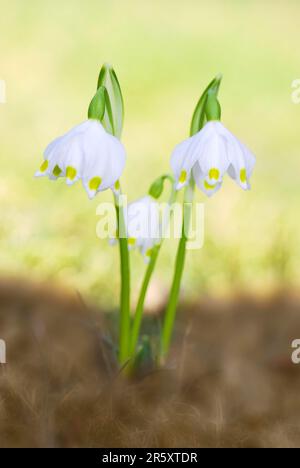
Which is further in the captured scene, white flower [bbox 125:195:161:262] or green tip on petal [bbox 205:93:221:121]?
white flower [bbox 125:195:161:262]

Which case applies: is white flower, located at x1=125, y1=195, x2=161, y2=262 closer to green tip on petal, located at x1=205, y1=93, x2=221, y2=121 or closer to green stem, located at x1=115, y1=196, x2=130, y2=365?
green stem, located at x1=115, y1=196, x2=130, y2=365

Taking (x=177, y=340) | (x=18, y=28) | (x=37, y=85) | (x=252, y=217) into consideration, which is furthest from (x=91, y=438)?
(x=18, y=28)

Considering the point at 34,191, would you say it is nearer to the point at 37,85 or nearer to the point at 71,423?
the point at 37,85

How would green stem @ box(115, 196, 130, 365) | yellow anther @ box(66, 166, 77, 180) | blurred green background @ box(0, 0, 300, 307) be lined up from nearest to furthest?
1. yellow anther @ box(66, 166, 77, 180)
2. green stem @ box(115, 196, 130, 365)
3. blurred green background @ box(0, 0, 300, 307)

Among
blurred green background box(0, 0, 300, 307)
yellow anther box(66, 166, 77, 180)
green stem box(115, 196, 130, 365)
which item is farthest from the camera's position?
blurred green background box(0, 0, 300, 307)

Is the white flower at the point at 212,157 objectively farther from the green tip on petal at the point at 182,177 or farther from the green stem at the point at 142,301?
the green stem at the point at 142,301

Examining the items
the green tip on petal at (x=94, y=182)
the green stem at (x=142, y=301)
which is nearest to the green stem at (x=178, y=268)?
the green stem at (x=142, y=301)

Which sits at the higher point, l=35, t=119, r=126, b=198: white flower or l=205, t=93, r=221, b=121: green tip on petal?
l=205, t=93, r=221, b=121: green tip on petal

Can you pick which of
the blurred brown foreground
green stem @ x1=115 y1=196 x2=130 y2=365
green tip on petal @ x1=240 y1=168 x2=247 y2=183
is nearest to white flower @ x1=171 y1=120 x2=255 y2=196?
green tip on petal @ x1=240 y1=168 x2=247 y2=183

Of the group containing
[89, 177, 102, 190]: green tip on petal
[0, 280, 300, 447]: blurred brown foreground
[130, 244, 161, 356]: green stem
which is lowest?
[0, 280, 300, 447]: blurred brown foreground
